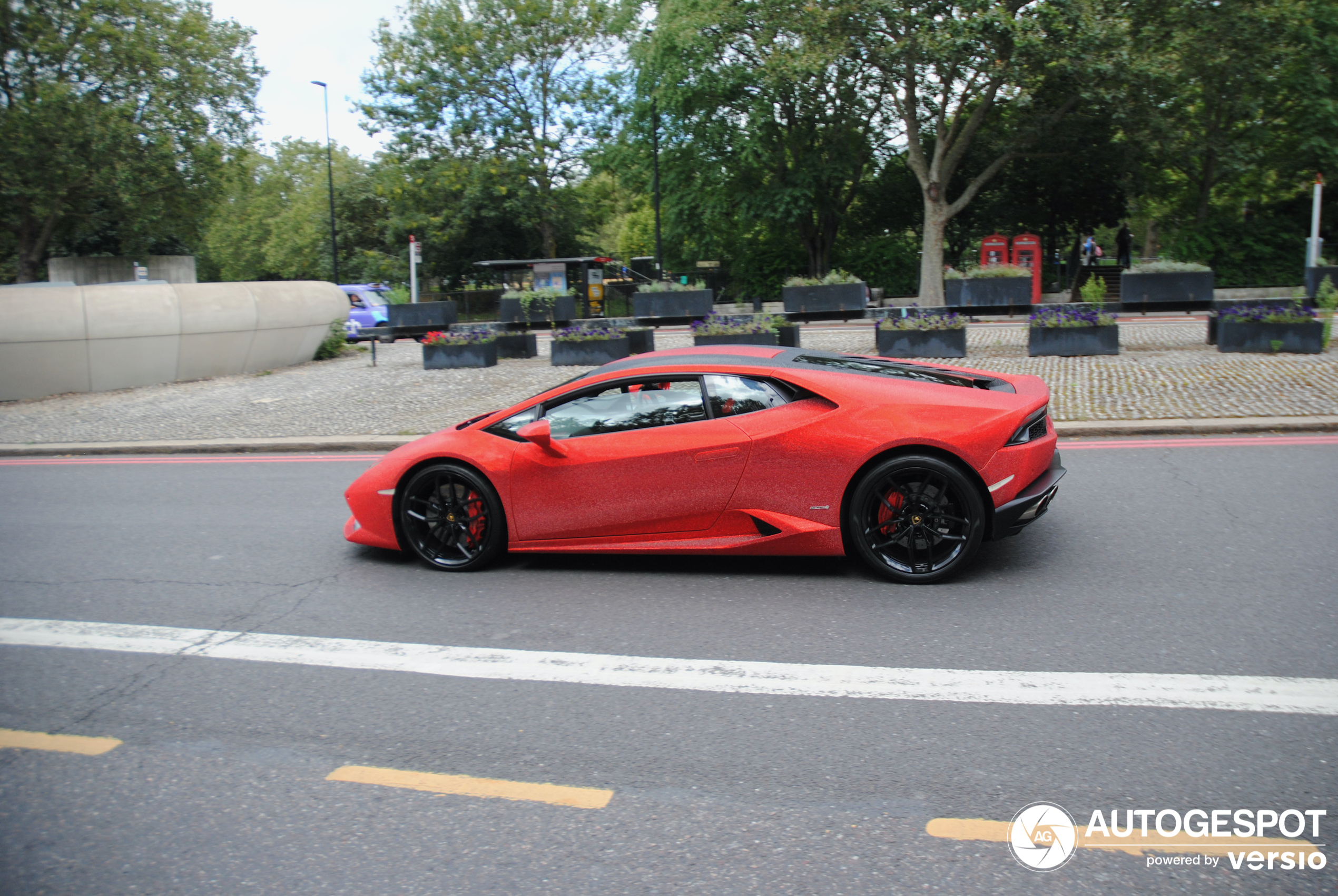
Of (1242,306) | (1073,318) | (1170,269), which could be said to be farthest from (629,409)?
(1170,269)

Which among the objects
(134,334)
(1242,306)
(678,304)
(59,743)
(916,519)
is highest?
(678,304)

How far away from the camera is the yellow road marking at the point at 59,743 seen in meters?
3.93

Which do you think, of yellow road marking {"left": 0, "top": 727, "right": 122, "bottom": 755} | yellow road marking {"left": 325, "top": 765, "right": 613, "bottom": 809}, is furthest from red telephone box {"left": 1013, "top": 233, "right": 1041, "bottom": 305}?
yellow road marking {"left": 0, "top": 727, "right": 122, "bottom": 755}

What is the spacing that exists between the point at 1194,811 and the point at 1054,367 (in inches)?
420

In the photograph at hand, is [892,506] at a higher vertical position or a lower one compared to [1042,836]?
higher

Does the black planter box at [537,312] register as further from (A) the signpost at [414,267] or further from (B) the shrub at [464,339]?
(B) the shrub at [464,339]

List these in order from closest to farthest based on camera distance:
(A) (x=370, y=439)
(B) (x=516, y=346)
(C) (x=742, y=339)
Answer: (A) (x=370, y=439)
(C) (x=742, y=339)
(B) (x=516, y=346)

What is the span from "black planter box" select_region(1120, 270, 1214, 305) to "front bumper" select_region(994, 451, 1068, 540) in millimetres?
15719

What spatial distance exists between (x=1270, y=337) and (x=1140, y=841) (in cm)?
1244

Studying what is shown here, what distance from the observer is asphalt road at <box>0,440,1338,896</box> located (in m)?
2.99

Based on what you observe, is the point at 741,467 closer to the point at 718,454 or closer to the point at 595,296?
the point at 718,454

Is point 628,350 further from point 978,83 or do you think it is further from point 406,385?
point 978,83

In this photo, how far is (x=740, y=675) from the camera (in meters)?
4.29

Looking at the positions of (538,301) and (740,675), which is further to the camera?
(538,301)
